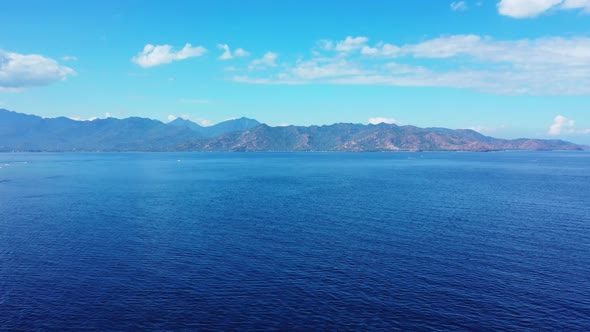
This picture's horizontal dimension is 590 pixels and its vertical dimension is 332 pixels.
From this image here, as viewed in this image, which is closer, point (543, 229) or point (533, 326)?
point (533, 326)

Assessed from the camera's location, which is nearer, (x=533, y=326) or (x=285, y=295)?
(x=533, y=326)

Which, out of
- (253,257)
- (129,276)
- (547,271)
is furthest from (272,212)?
(547,271)

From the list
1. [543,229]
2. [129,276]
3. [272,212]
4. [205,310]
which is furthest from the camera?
[272,212]

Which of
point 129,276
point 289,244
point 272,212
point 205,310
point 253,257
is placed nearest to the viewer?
point 205,310

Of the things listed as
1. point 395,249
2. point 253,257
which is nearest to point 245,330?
point 253,257

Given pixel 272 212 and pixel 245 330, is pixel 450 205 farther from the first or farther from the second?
pixel 245 330

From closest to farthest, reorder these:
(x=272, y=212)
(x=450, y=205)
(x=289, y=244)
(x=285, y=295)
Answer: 1. (x=285, y=295)
2. (x=289, y=244)
3. (x=272, y=212)
4. (x=450, y=205)

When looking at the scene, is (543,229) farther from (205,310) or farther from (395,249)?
→ (205,310)
